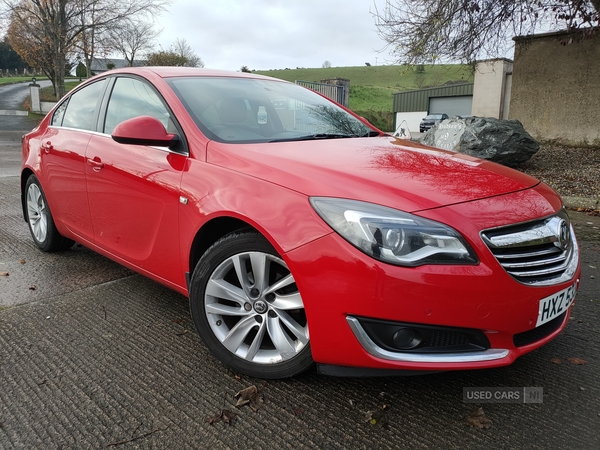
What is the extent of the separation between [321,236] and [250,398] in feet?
2.69

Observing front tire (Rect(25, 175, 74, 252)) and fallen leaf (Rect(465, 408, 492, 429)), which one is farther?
front tire (Rect(25, 175, 74, 252))

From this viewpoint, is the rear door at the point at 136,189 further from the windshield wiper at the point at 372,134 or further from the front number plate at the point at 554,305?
the front number plate at the point at 554,305

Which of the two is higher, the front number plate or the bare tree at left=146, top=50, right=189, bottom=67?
the bare tree at left=146, top=50, right=189, bottom=67

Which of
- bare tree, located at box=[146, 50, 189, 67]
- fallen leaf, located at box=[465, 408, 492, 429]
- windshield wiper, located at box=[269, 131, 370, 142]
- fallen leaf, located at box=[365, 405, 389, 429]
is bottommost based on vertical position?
fallen leaf, located at box=[365, 405, 389, 429]

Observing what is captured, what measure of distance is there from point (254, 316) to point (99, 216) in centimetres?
152

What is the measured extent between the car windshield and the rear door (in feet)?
0.63

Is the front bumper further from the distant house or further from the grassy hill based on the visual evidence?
the grassy hill

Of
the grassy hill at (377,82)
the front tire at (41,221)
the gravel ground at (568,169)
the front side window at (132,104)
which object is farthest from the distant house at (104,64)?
the front side window at (132,104)

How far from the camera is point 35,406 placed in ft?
6.65

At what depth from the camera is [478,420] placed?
195 centimetres

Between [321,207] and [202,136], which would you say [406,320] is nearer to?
[321,207]

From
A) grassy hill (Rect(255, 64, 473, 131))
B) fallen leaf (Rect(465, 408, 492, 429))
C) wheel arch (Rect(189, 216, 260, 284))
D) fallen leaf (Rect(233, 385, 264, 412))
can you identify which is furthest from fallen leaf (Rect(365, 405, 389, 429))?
grassy hill (Rect(255, 64, 473, 131))

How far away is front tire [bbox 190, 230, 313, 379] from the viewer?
6.73ft

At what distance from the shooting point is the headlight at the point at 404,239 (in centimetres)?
175
